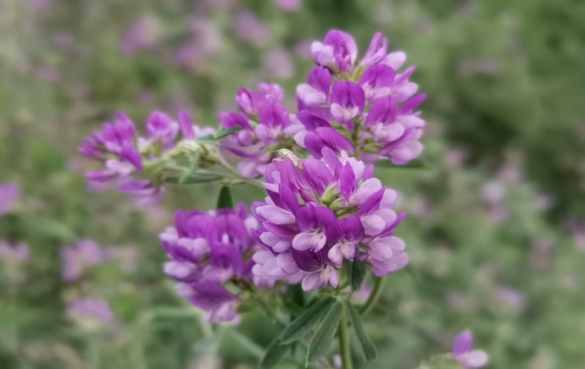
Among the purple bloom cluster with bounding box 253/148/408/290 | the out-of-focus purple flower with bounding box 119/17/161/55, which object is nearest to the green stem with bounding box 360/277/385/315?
the purple bloom cluster with bounding box 253/148/408/290

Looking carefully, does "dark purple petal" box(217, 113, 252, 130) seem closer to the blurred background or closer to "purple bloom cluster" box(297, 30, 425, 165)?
"purple bloom cluster" box(297, 30, 425, 165)

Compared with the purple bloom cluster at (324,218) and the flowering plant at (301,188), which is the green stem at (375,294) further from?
the purple bloom cluster at (324,218)

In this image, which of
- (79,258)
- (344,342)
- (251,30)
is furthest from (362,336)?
(251,30)

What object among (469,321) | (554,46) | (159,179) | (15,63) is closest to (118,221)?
(15,63)

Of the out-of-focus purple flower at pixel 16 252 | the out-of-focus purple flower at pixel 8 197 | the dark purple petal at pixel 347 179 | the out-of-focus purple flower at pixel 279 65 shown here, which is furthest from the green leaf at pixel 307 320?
the out-of-focus purple flower at pixel 279 65

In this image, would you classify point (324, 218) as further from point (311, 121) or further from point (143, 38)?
point (143, 38)
